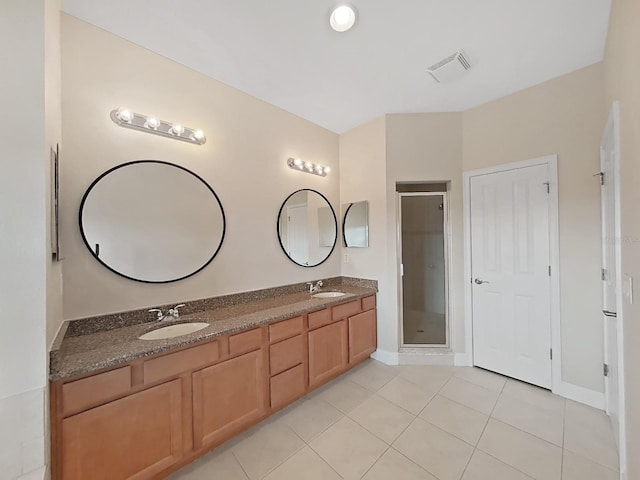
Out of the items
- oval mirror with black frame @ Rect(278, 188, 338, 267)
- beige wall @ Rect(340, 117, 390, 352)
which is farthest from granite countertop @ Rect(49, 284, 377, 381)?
beige wall @ Rect(340, 117, 390, 352)

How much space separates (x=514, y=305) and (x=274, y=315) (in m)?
A: 2.26

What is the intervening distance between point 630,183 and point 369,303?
2.10 metres

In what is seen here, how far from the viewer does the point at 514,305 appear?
2.47 m

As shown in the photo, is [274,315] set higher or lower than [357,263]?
lower

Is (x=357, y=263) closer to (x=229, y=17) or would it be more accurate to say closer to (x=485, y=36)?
(x=485, y=36)

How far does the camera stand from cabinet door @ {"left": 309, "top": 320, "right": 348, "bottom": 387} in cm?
223

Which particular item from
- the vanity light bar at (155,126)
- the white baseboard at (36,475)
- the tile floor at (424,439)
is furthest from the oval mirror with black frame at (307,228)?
the white baseboard at (36,475)

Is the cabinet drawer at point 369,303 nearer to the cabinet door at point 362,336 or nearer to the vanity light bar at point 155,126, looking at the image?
the cabinet door at point 362,336

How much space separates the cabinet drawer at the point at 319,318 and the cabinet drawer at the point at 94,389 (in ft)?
4.21

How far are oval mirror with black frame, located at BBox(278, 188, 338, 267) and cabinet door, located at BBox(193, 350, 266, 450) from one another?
1.19 meters

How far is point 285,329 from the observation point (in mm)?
2016

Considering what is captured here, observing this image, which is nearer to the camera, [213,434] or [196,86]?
[213,434]

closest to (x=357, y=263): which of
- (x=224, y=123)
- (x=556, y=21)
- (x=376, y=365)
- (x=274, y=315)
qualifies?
(x=376, y=365)

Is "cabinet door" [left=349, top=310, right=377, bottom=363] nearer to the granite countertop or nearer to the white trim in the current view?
the white trim
